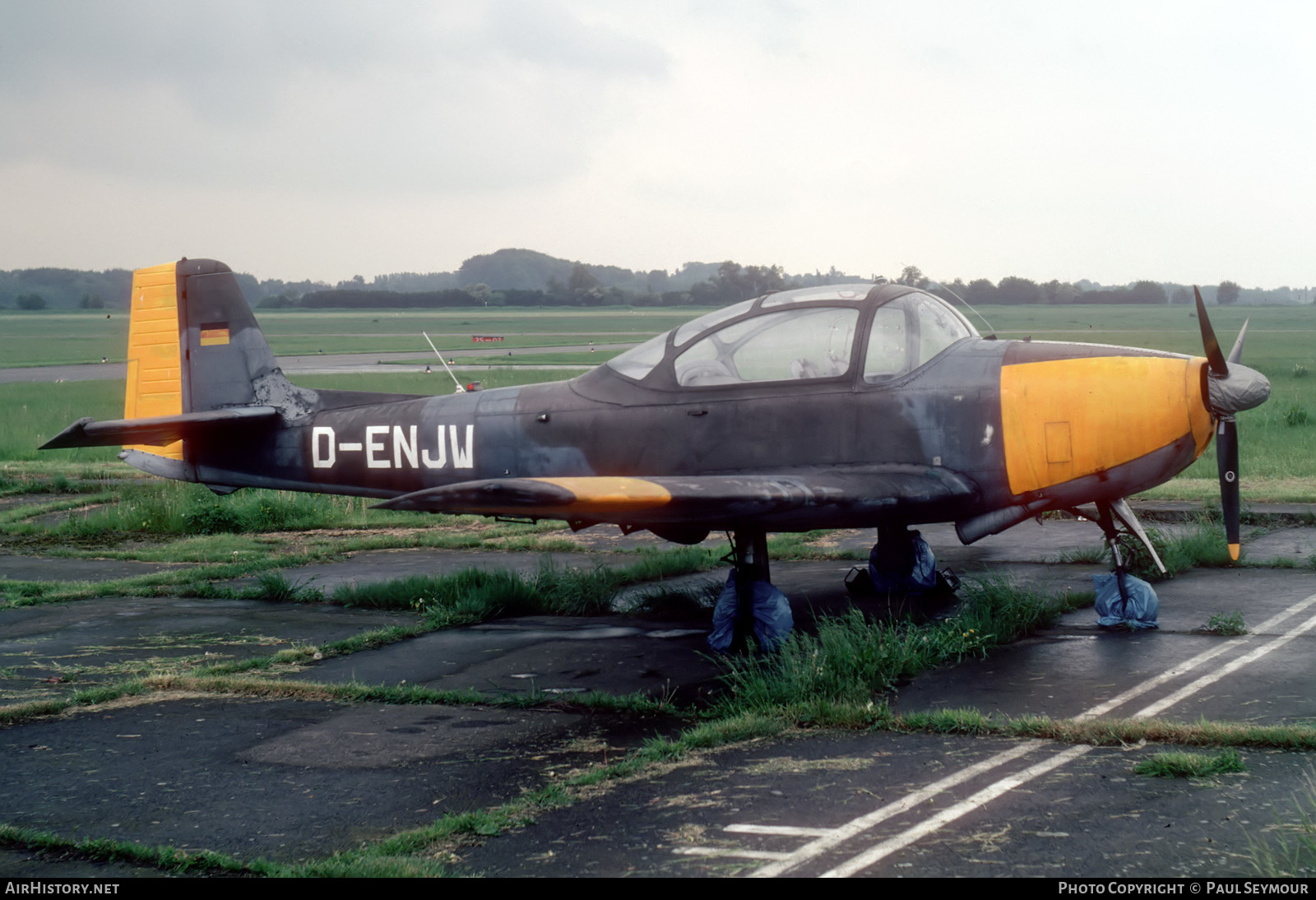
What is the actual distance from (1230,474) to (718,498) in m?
3.61

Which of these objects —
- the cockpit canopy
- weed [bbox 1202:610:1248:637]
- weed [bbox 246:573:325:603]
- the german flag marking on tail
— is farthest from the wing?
the german flag marking on tail

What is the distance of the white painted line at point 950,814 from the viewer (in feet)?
12.6

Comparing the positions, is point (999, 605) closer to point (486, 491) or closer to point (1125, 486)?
point (1125, 486)

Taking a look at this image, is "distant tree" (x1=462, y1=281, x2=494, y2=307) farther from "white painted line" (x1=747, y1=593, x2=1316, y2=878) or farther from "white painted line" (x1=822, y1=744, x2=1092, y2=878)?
"white painted line" (x1=822, y1=744, x2=1092, y2=878)

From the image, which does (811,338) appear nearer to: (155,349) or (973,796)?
(973,796)

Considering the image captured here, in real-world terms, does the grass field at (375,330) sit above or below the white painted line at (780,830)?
above

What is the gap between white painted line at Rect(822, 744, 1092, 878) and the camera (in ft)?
12.6

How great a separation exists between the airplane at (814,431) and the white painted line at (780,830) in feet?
7.51

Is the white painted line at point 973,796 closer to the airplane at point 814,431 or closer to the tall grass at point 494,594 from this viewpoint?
the airplane at point 814,431

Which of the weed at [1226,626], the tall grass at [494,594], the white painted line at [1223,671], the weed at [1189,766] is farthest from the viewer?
the tall grass at [494,594]

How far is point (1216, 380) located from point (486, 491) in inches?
188

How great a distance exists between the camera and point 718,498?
669 centimetres

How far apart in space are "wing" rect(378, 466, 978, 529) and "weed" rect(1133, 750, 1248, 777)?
9.03ft

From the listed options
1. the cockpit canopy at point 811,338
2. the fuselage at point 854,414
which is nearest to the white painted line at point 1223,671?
the fuselage at point 854,414
